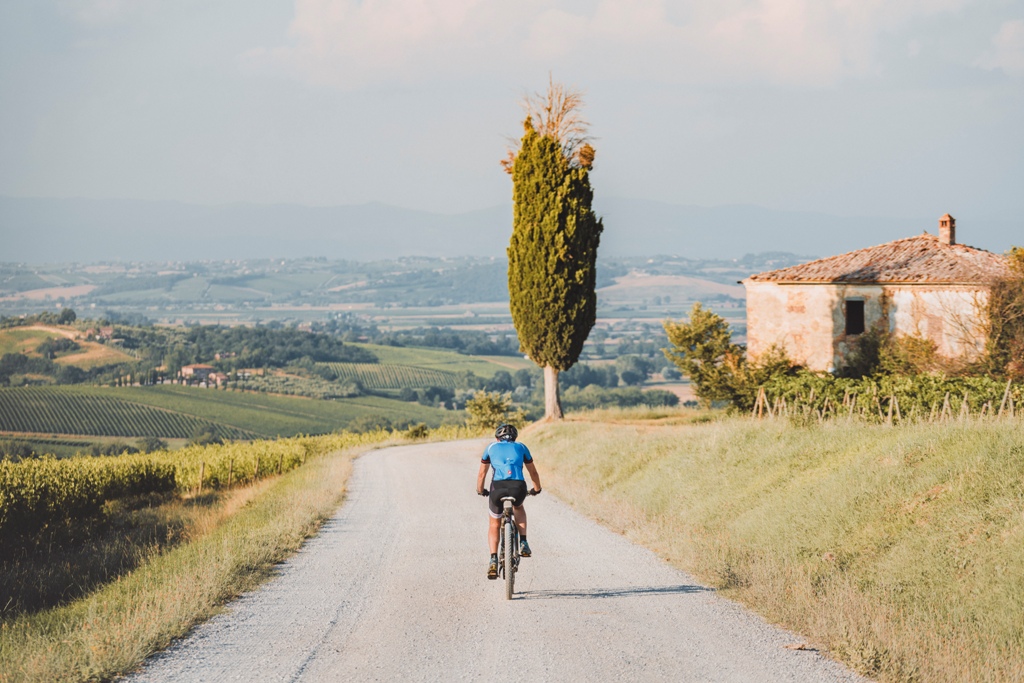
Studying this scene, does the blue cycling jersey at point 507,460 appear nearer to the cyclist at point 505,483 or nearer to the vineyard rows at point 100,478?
the cyclist at point 505,483

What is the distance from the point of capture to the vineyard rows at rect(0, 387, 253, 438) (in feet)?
267

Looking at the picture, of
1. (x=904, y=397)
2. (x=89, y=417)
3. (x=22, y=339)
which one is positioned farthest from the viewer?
(x=22, y=339)

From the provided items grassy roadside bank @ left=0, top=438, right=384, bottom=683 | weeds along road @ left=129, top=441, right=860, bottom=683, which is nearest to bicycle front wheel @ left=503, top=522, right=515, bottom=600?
weeds along road @ left=129, top=441, right=860, bottom=683

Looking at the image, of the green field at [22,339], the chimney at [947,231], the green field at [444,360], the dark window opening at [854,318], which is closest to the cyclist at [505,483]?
the dark window opening at [854,318]

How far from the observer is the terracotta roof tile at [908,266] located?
3219 centimetres

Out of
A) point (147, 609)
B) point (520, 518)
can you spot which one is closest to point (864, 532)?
point (520, 518)

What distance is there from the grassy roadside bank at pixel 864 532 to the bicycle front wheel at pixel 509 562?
2.31m

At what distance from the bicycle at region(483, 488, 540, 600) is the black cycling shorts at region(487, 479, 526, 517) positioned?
0.05 m

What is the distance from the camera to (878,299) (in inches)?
1315

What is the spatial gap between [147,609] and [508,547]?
12.0 feet

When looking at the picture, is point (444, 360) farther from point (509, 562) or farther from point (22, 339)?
point (509, 562)

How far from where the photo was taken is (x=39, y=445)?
72000 millimetres

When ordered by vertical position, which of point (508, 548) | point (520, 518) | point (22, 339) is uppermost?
point (22, 339)

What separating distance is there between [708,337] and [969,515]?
2910 cm
